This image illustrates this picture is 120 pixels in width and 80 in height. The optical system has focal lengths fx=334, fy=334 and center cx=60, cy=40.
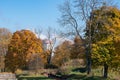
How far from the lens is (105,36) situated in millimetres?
34312

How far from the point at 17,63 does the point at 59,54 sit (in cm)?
1047

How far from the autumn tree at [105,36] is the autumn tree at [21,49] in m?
21.8

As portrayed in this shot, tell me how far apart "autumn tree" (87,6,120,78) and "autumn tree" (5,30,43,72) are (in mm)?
21817

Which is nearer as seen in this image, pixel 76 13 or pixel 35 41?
pixel 76 13

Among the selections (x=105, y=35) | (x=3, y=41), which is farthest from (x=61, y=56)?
(x=105, y=35)

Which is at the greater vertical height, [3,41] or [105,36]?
[3,41]

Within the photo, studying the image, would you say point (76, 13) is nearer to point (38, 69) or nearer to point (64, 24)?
point (64, 24)

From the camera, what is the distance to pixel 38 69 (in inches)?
2025

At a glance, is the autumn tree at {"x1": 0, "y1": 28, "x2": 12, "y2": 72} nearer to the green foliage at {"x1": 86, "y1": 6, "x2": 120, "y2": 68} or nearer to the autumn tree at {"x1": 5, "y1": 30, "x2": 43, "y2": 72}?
the autumn tree at {"x1": 5, "y1": 30, "x2": 43, "y2": 72}

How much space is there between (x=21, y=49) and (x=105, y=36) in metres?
25.9

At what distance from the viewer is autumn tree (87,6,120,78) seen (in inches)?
1270

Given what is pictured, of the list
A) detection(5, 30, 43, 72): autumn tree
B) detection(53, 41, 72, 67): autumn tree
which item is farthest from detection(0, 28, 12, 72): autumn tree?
detection(53, 41, 72, 67): autumn tree

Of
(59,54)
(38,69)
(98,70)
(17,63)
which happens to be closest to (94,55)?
(98,70)

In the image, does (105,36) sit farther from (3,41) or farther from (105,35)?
(3,41)
